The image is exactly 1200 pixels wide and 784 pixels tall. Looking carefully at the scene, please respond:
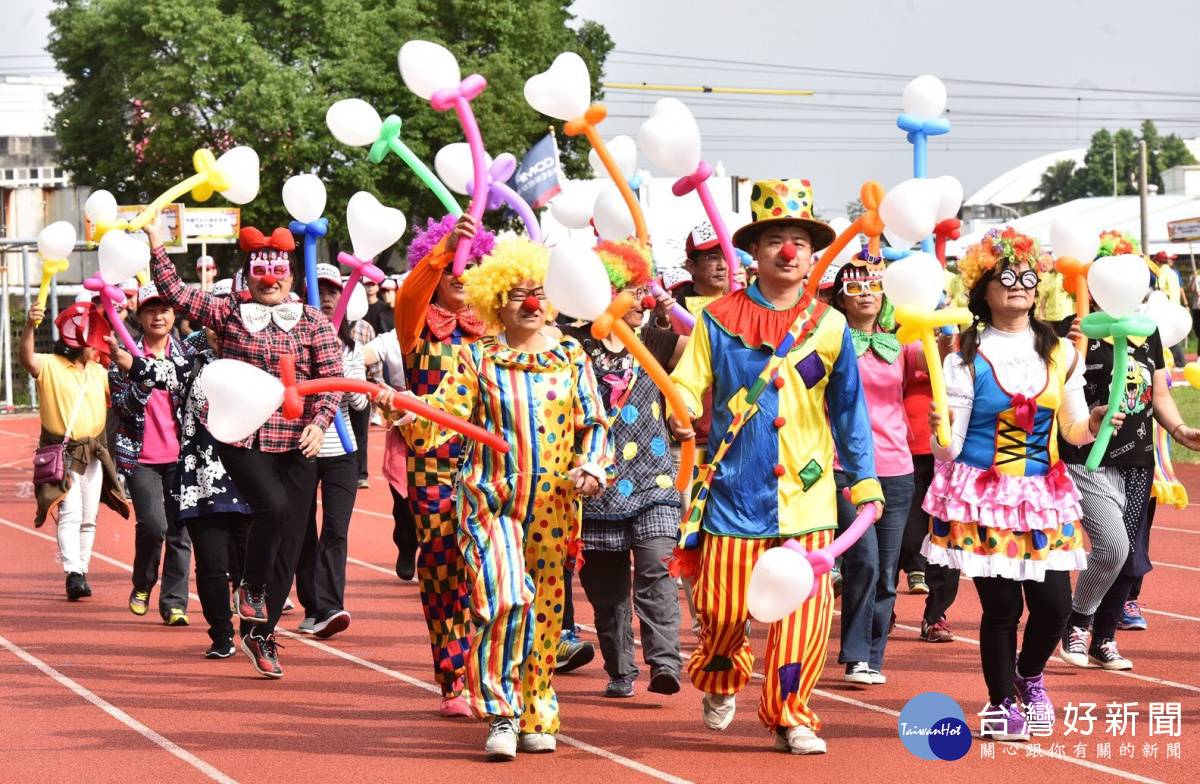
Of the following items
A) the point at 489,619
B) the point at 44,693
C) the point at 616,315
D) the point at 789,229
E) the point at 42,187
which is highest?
the point at 42,187

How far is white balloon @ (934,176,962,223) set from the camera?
7082 mm

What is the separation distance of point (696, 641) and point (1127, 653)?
7.51 ft

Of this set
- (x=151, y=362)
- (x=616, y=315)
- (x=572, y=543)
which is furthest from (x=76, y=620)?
(x=616, y=315)

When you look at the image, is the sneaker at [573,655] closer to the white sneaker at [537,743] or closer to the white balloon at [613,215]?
the white sneaker at [537,743]

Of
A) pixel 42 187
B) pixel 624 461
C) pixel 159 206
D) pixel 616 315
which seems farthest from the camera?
pixel 42 187

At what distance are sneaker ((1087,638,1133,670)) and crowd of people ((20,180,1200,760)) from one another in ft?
0.05

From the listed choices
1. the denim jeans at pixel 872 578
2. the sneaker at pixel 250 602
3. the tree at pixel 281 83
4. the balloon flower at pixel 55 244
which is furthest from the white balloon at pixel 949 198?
the tree at pixel 281 83

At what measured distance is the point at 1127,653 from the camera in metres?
8.47

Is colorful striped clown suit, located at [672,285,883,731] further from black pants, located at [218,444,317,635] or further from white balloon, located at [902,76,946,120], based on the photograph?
black pants, located at [218,444,317,635]

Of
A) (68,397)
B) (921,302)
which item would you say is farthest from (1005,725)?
(68,397)

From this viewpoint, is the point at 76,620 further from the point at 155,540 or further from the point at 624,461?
the point at 624,461

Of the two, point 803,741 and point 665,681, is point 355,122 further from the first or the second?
point 803,741

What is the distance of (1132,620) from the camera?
9250 millimetres

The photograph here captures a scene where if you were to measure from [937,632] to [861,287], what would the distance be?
2198 mm
